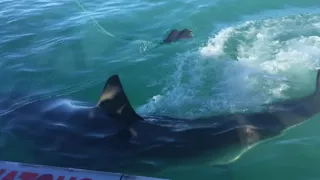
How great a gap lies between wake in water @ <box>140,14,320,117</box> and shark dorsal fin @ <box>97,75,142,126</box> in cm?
Answer: 117

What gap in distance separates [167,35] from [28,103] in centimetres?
401

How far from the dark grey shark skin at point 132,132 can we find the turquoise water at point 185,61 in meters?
0.19

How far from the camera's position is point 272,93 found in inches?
271

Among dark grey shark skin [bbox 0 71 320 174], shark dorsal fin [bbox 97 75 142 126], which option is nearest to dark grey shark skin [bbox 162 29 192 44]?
dark grey shark skin [bbox 0 71 320 174]

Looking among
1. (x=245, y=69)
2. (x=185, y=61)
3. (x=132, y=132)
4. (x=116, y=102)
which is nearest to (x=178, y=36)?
(x=185, y=61)

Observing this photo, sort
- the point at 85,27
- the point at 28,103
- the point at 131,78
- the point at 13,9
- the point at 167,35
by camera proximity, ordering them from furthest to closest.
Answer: the point at 13,9 < the point at 85,27 < the point at 167,35 < the point at 131,78 < the point at 28,103

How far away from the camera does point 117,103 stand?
17.9 feet

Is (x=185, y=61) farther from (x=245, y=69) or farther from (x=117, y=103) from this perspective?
(x=117, y=103)

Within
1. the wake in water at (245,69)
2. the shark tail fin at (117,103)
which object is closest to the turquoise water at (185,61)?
the wake in water at (245,69)

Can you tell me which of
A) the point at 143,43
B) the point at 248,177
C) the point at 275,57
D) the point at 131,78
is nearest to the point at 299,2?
the point at 275,57

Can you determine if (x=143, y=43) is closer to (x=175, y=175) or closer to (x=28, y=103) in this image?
(x=28, y=103)

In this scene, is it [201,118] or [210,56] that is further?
[210,56]

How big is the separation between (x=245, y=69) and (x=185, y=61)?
123 cm

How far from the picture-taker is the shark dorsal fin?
537 centimetres
